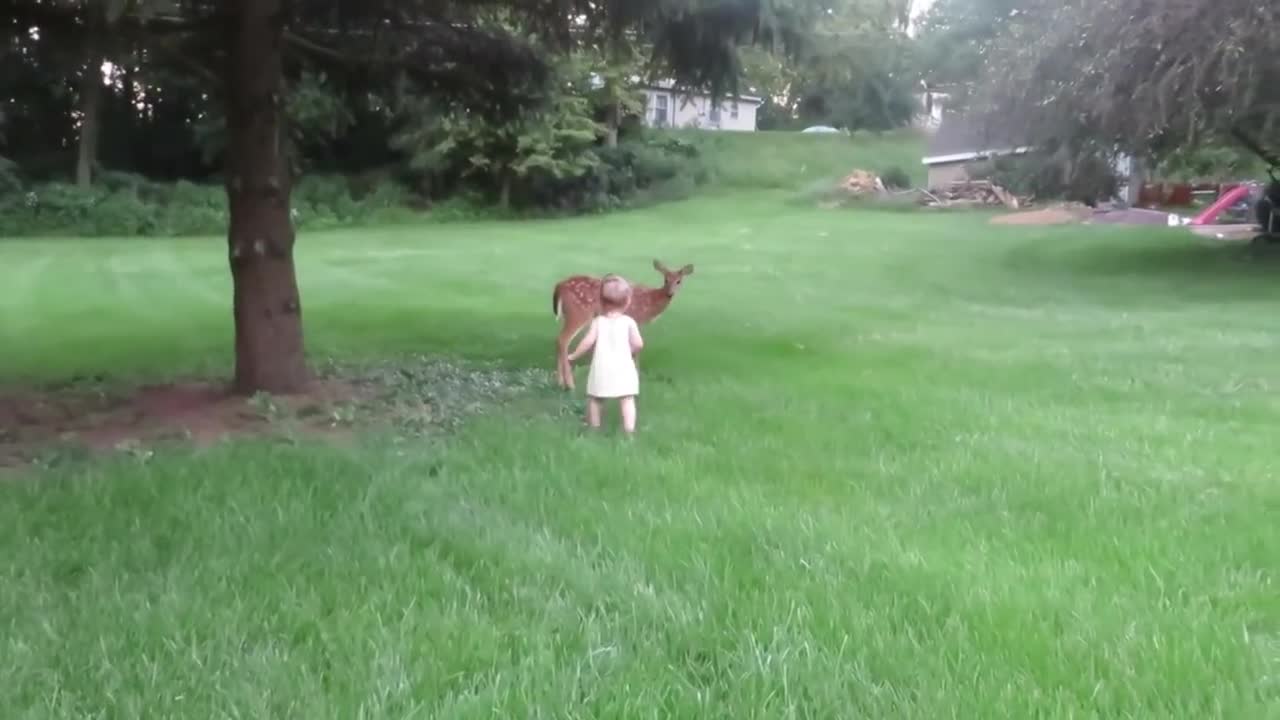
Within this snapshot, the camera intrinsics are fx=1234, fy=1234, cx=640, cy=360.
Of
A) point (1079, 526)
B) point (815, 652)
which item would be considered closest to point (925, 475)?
point (1079, 526)

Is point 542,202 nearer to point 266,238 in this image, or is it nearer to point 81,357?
point 81,357

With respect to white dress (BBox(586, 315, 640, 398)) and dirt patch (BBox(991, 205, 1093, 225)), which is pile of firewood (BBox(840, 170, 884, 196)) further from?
white dress (BBox(586, 315, 640, 398))

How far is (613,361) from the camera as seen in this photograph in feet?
24.3

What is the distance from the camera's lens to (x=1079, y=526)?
17.4 ft

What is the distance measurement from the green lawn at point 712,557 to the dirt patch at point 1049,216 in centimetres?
2624

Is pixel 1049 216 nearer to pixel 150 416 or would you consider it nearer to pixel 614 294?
pixel 614 294

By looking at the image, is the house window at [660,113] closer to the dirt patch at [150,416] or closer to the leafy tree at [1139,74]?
the leafy tree at [1139,74]

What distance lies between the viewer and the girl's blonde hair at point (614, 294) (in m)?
7.49

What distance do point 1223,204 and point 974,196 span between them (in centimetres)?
994

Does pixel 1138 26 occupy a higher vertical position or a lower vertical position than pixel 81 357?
higher

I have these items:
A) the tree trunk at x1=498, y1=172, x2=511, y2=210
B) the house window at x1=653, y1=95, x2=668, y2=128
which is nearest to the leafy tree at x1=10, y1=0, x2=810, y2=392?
the tree trunk at x1=498, y1=172, x2=511, y2=210

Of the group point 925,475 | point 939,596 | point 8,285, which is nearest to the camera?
point 939,596

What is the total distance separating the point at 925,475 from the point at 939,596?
206cm

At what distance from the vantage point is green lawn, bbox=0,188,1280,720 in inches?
142
